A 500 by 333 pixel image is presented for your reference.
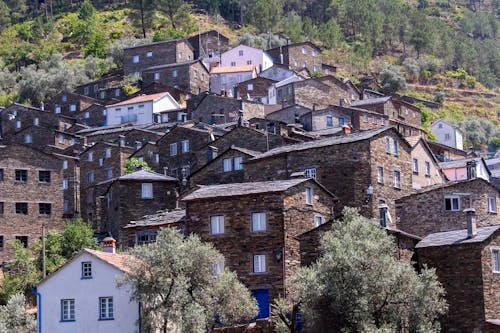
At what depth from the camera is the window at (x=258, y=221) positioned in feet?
189

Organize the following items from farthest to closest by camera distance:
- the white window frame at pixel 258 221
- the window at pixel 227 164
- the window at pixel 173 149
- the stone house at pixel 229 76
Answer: the stone house at pixel 229 76, the window at pixel 173 149, the window at pixel 227 164, the white window frame at pixel 258 221

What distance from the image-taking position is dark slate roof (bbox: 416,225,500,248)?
175 ft

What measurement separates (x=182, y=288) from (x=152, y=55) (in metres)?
87.9

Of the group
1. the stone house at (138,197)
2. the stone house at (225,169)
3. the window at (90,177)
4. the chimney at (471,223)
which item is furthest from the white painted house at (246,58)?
the chimney at (471,223)

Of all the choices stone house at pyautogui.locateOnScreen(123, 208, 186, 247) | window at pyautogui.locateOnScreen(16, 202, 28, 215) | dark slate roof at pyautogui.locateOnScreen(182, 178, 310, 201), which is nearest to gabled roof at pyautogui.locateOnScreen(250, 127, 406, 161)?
dark slate roof at pyautogui.locateOnScreen(182, 178, 310, 201)

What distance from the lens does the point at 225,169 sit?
2901 inches

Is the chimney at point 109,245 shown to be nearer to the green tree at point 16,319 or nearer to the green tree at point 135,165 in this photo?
the green tree at point 16,319

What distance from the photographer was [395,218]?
66750 millimetres

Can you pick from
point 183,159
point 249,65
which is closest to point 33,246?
point 183,159

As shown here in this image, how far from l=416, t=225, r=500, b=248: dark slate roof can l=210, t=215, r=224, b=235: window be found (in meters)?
11.2

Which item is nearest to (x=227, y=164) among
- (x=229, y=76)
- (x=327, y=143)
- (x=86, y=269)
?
(x=327, y=143)

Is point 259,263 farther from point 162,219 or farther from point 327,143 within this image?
point 327,143

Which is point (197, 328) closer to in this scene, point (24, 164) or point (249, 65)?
point (24, 164)

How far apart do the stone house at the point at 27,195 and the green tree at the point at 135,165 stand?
231 inches
